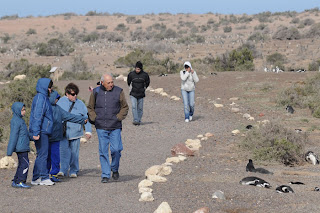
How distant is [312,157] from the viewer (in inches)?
476

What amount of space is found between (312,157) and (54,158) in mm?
5245

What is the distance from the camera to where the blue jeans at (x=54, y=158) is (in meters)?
9.96

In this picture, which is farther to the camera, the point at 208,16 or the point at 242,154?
the point at 208,16

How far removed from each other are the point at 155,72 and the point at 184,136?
56.7ft

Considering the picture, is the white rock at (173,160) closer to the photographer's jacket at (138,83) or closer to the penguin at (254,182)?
the penguin at (254,182)

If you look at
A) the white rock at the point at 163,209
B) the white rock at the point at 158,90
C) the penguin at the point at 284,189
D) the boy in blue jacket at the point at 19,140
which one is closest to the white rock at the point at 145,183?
the white rock at the point at 163,209

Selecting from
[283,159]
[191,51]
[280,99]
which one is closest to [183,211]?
[283,159]

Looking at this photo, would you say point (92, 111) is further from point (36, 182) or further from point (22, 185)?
point (22, 185)

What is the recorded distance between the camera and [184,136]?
1555 cm

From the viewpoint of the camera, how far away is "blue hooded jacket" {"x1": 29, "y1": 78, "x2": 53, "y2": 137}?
928 cm

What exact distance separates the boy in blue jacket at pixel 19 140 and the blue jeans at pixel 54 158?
65 cm

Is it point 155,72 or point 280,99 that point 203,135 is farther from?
point 155,72

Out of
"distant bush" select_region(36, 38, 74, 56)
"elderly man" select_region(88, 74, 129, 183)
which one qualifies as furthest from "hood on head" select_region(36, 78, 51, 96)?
"distant bush" select_region(36, 38, 74, 56)

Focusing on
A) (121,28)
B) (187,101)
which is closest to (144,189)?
(187,101)
